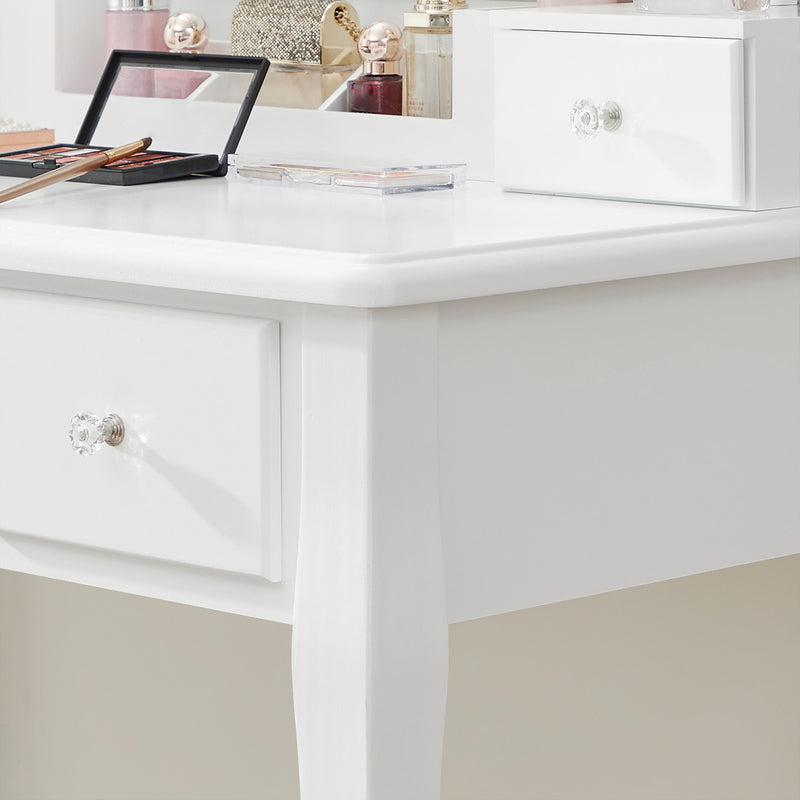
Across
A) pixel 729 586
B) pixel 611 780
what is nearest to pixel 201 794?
pixel 611 780

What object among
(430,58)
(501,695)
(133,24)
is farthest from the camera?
(501,695)

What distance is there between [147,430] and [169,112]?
44 centimetres

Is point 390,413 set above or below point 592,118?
below

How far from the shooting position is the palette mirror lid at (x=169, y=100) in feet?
3.61

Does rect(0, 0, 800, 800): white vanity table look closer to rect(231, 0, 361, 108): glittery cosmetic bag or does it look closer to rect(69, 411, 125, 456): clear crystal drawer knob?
rect(69, 411, 125, 456): clear crystal drawer knob

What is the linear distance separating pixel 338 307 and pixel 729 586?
737mm

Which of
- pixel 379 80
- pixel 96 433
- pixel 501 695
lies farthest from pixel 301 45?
pixel 501 695

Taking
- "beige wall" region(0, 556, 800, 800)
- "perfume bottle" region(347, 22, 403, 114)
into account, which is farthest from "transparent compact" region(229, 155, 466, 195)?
"beige wall" region(0, 556, 800, 800)

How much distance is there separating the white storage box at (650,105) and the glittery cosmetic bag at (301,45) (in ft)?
0.74

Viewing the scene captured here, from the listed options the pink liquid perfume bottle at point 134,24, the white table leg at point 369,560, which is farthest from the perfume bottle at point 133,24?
the white table leg at point 369,560

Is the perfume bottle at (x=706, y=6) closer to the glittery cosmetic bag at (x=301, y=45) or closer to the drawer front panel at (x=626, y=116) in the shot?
the drawer front panel at (x=626, y=116)

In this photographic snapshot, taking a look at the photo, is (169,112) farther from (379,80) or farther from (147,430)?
(147,430)

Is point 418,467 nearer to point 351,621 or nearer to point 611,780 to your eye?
point 351,621

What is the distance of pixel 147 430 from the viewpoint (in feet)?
2.62
